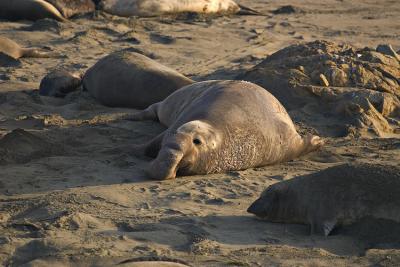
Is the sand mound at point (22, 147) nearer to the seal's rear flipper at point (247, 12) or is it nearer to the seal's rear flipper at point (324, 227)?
the seal's rear flipper at point (324, 227)

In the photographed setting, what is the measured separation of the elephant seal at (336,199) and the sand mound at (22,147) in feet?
6.08

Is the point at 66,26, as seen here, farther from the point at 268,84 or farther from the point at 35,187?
the point at 35,187

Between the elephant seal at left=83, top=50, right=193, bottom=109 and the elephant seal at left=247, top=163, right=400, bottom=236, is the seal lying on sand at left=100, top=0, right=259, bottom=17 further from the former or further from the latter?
the elephant seal at left=247, top=163, right=400, bottom=236

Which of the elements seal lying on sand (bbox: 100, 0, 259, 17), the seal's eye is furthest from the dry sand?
seal lying on sand (bbox: 100, 0, 259, 17)

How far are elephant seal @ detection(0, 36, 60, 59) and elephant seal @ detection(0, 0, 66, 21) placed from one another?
6.83 ft

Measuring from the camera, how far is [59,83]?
8641 millimetres

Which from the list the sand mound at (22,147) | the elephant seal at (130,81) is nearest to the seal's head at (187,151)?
the sand mound at (22,147)

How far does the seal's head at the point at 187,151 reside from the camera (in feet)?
19.0

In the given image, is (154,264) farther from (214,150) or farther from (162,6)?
(162,6)

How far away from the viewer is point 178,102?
7.37 m

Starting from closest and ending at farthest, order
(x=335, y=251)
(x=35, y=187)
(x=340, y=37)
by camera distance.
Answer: (x=335, y=251) < (x=35, y=187) < (x=340, y=37)

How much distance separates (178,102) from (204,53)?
356 centimetres

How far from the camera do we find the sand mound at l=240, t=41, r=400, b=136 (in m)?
7.71

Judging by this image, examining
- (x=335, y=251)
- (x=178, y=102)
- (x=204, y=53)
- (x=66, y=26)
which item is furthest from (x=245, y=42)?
(x=335, y=251)
